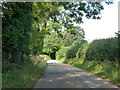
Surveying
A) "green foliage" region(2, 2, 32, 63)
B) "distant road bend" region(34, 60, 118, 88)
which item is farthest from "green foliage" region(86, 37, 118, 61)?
"green foliage" region(2, 2, 32, 63)

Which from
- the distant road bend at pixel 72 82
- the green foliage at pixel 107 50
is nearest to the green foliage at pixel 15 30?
the distant road bend at pixel 72 82

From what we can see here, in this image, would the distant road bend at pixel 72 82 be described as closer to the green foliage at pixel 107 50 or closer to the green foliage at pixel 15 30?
the green foliage at pixel 107 50

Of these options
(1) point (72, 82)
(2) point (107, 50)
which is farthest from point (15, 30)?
(2) point (107, 50)

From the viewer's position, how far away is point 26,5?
1084 cm

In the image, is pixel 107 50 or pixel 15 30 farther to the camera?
pixel 107 50

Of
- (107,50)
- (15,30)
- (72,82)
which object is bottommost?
(72,82)

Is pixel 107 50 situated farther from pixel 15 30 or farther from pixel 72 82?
pixel 15 30

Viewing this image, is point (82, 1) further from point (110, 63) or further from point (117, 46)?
point (110, 63)

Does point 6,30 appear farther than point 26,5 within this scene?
No

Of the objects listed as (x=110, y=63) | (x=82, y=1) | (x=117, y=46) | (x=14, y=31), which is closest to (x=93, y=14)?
(x=82, y=1)

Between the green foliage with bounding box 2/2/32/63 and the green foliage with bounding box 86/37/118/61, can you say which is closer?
the green foliage with bounding box 2/2/32/63

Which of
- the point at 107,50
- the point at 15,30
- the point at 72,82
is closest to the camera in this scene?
the point at 72,82

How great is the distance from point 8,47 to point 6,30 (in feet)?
3.92

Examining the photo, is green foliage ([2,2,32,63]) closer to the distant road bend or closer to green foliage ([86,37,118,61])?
the distant road bend
